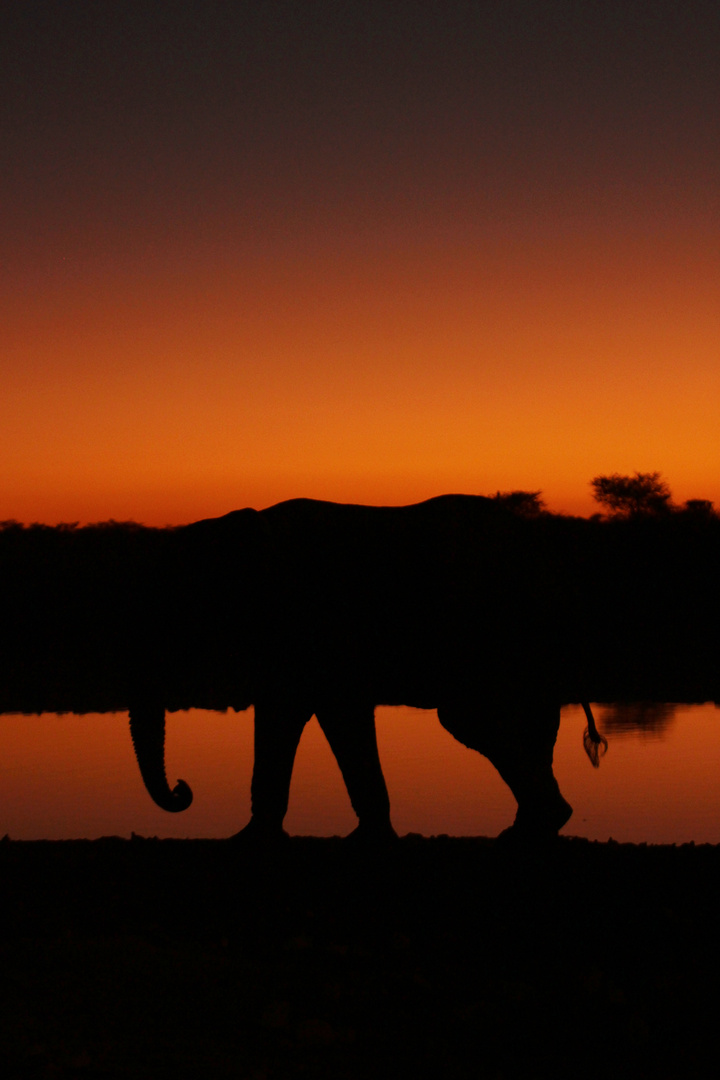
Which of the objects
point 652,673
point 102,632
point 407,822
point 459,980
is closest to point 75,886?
point 459,980

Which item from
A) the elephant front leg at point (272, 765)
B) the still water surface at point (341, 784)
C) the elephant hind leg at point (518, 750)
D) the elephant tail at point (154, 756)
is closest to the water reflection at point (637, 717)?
the still water surface at point (341, 784)

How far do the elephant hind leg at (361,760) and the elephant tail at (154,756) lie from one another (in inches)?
42.7

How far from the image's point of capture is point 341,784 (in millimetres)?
15000

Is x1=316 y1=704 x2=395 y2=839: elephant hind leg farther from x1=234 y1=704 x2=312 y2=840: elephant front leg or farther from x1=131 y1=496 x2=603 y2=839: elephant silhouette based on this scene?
x1=234 y1=704 x2=312 y2=840: elephant front leg

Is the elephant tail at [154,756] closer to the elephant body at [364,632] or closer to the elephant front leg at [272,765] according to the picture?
the elephant body at [364,632]

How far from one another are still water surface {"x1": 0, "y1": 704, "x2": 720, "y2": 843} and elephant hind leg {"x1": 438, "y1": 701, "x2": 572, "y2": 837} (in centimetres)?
388

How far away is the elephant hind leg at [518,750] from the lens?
7.82m

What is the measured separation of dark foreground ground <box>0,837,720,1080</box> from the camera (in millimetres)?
4672

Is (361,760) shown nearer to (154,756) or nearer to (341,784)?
(154,756)

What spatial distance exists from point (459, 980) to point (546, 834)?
2556mm

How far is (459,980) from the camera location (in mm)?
5480

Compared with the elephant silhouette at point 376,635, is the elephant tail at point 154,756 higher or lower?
lower

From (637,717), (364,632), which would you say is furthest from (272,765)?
(637,717)

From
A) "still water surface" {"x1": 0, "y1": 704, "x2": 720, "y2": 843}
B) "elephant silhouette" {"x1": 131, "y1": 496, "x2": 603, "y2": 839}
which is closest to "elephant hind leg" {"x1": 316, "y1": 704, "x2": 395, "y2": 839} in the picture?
"elephant silhouette" {"x1": 131, "y1": 496, "x2": 603, "y2": 839}
